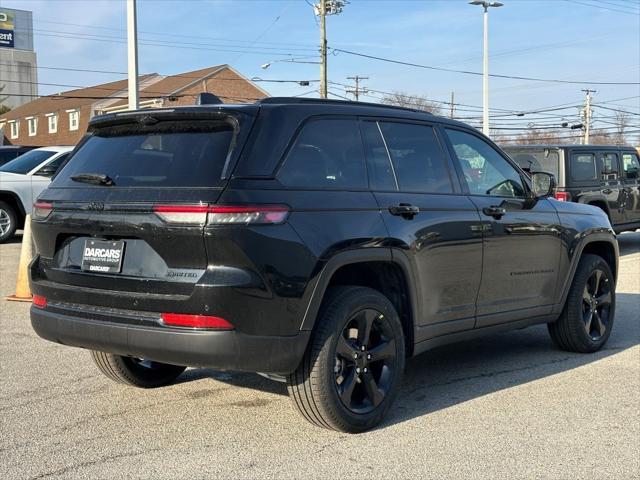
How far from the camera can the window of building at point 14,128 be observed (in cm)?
6401

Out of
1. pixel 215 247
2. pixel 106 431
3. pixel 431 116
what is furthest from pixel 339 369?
pixel 431 116

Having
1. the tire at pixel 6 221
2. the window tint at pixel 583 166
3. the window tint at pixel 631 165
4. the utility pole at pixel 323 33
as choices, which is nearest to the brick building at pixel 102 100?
the utility pole at pixel 323 33

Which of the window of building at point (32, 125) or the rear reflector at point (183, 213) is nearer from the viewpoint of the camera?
the rear reflector at point (183, 213)

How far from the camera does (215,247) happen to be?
12.0 feet

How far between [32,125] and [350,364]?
6285 cm

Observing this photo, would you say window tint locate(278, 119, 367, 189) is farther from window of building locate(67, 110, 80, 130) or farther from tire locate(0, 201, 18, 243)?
window of building locate(67, 110, 80, 130)

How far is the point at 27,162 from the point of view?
14125 mm

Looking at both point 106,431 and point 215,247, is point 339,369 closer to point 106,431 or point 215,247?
point 215,247

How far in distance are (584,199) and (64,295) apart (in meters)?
10.3

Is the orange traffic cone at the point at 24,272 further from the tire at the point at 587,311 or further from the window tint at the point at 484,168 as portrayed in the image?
the tire at the point at 587,311

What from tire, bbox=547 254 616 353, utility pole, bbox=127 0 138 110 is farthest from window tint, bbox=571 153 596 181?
utility pole, bbox=127 0 138 110

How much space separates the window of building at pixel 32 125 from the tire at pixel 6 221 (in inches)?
1992

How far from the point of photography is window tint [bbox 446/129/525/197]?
5.35 m

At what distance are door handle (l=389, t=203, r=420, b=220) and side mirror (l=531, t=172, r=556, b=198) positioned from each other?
176 centimetres
